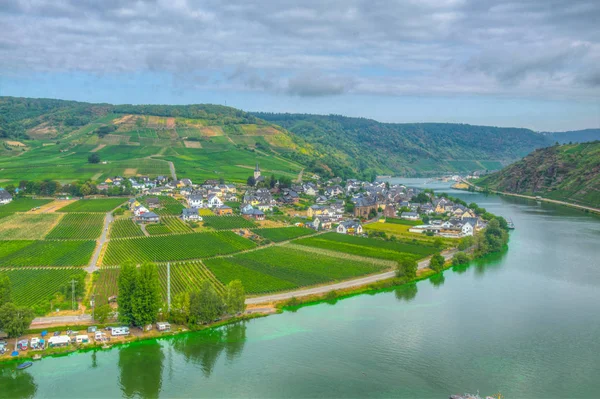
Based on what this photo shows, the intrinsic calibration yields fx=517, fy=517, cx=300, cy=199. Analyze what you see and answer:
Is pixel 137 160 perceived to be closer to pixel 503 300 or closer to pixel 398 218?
pixel 398 218

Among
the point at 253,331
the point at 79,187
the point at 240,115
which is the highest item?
the point at 240,115

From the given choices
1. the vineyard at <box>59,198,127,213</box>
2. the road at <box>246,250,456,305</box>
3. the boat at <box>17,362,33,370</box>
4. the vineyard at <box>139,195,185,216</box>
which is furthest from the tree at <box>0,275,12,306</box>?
the vineyard at <box>59,198,127,213</box>

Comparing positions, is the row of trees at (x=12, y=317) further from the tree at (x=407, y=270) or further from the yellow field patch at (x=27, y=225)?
the tree at (x=407, y=270)

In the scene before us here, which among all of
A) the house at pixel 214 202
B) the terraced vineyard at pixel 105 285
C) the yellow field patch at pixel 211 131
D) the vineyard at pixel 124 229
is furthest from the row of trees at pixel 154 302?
the yellow field patch at pixel 211 131

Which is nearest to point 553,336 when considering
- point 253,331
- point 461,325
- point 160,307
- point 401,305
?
point 461,325

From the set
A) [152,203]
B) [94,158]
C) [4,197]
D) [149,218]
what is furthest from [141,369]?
[94,158]
